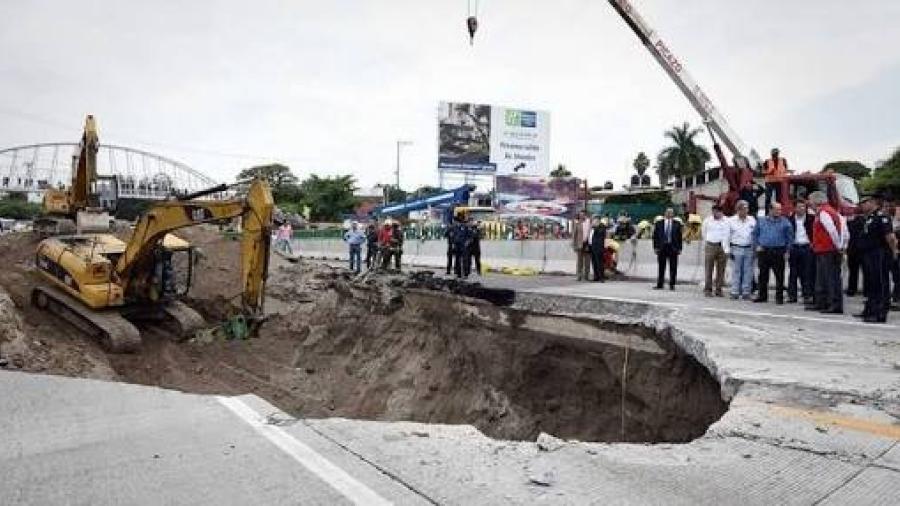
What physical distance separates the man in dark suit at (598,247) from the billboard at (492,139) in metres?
26.6

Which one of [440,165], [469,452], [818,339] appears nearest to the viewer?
[469,452]

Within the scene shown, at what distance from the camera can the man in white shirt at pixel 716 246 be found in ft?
45.5

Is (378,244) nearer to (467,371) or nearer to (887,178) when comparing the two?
(467,371)

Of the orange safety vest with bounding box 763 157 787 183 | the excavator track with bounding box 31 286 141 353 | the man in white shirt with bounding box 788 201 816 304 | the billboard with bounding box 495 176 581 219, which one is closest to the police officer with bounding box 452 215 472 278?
the orange safety vest with bounding box 763 157 787 183

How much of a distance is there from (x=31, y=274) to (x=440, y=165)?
93.1ft

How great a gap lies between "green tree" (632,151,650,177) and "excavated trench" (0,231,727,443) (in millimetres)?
92808

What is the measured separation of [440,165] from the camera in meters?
44.2

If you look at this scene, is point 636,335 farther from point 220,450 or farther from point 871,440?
point 220,450

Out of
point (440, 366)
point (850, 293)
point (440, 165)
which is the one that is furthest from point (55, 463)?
point (440, 165)

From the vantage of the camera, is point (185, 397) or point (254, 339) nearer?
point (185, 397)

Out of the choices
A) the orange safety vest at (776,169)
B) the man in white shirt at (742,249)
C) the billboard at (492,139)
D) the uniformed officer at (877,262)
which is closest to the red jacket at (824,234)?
the uniformed officer at (877,262)

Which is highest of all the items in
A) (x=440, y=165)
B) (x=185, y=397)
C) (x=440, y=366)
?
(x=440, y=165)

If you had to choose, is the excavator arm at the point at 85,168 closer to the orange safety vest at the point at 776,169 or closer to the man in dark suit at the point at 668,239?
the man in dark suit at the point at 668,239

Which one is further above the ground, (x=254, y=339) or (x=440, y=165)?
(x=440, y=165)
